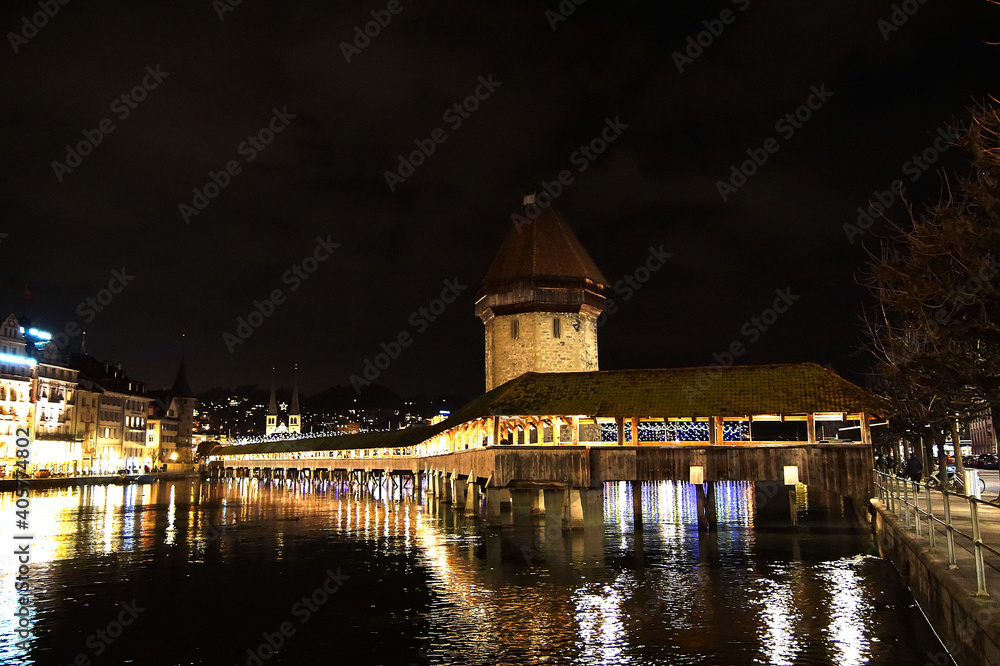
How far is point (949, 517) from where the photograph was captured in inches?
496

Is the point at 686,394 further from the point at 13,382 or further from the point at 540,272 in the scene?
the point at 13,382

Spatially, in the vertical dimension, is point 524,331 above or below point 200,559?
above

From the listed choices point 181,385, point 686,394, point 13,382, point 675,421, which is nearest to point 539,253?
point 675,421

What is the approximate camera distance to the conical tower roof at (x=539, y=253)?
5056cm

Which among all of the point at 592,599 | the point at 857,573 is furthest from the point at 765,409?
the point at 592,599

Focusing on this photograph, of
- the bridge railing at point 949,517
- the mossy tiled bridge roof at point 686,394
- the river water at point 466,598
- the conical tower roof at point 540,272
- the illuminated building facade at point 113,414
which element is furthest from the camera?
the illuminated building facade at point 113,414

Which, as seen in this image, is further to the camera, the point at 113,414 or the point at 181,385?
the point at 181,385

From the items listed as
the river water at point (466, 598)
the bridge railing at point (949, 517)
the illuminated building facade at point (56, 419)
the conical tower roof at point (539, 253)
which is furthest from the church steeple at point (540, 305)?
the illuminated building facade at point (56, 419)

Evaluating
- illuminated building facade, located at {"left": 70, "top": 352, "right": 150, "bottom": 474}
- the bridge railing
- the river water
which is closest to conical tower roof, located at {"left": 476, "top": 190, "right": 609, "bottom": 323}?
the river water

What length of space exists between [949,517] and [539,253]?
39749 millimetres

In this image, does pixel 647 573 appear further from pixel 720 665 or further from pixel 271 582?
pixel 271 582

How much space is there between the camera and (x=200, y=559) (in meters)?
24.4

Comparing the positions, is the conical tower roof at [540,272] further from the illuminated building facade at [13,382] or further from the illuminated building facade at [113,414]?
the illuminated building facade at [113,414]

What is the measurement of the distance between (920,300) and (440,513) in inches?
1184
